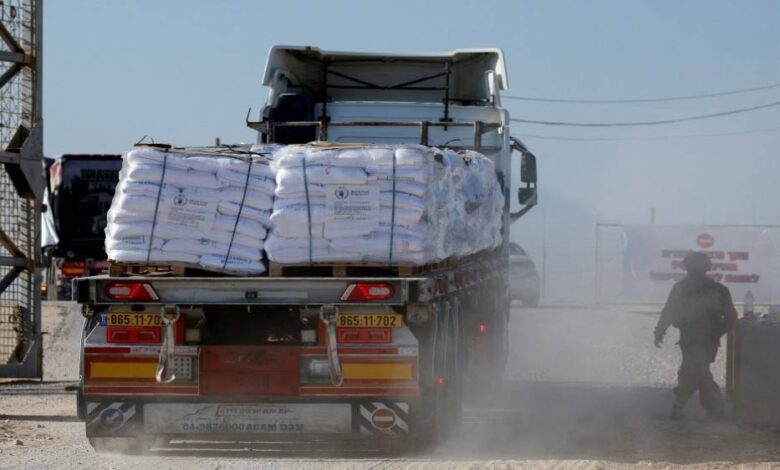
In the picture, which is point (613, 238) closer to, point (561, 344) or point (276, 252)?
point (561, 344)

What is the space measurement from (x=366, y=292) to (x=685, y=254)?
90.8ft

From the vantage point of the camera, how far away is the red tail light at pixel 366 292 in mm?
10297

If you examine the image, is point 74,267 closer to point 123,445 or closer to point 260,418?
point 123,445

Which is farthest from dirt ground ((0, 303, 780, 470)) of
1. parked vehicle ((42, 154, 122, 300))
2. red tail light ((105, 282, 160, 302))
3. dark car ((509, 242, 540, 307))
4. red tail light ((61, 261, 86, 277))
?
dark car ((509, 242, 540, 307))

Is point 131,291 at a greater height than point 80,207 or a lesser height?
lesser

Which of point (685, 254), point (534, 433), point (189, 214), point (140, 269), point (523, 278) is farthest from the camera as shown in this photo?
point (685, 254)

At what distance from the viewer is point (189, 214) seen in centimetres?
1043

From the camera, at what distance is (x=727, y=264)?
1468 inches

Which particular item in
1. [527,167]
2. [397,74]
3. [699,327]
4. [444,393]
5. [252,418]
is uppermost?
[397,74]

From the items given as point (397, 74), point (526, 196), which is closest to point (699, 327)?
point (526, 196)

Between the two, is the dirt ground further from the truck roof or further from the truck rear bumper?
the truck roof

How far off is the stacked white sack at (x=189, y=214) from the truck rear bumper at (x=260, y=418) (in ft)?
3.22

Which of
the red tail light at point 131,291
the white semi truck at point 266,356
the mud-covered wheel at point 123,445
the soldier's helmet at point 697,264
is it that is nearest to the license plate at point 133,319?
the white semi truck at point 266,356

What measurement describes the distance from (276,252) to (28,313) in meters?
7.33
